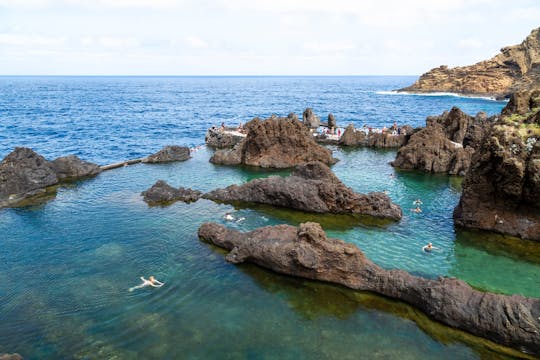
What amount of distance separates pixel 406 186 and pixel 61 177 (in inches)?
1531

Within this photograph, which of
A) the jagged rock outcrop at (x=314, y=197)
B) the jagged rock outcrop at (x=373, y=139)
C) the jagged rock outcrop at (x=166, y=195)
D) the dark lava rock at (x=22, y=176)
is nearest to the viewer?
the jagged rock outcrop at (x=314, y=197)

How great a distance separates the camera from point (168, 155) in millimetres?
51250

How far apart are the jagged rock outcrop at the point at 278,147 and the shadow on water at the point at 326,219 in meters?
15.5

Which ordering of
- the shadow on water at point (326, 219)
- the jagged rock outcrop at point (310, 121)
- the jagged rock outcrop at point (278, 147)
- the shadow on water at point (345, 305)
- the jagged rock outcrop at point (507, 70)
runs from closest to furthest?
1. the shadow on water at point (345, 305)
2. the shadow on water at point (326, 219)
3. the jagged rock outcrop at point (278, 147)
4. the jagged rock outcrop at point (310, 121)
5. the jagged rock outcrop at point (507, 70)

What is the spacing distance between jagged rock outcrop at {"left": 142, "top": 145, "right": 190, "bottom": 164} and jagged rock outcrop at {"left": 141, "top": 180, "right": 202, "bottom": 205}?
610 inches

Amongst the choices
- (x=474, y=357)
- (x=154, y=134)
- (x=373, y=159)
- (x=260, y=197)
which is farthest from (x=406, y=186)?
(x=154, y=134)

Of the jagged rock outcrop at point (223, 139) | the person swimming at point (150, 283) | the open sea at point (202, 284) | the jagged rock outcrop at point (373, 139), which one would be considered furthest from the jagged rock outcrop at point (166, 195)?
the jagged rock outcrop at point (373, 139)

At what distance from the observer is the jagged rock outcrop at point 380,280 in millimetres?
16031

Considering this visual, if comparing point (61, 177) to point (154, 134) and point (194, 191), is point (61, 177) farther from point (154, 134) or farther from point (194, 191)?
point (154, 134)

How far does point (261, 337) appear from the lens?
1677 centimetres

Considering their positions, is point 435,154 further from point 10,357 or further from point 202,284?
point 10,357

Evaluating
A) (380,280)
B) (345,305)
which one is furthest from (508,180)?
(345,305)

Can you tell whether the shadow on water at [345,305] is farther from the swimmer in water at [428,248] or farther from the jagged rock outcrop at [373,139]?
the jagged rock outcrop at [373,139]

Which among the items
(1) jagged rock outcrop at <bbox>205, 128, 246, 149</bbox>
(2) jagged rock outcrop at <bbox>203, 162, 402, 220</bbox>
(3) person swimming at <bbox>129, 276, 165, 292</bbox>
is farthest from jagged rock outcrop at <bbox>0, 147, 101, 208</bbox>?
(1) jagged rock outcrop at <bbox>205, 128, 246, 149</bbox>
